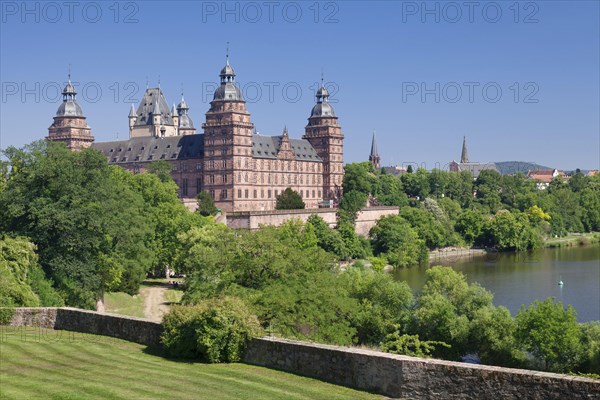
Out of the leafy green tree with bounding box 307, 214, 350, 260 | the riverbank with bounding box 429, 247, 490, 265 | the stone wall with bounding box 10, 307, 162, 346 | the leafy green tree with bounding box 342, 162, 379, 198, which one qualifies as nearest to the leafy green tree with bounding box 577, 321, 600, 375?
the stone wall with bounding box 10, 307, 162, 346

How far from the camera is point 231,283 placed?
111 ft

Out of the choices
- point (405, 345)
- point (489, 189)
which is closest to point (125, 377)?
point (405, 345)

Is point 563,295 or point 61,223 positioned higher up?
point 61,223

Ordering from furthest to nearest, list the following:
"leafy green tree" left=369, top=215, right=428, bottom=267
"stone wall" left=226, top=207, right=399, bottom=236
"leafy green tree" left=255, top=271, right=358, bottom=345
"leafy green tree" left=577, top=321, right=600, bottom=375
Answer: "leafy green tree" left=369, top=215, right=428, bottom=267
"stone wall" left=226, top=207, right=399, bottom=236
"leafy green tree" left=577, top=321, right=600, bottom=375
"leafy green tree" left=255, top=271, right=358, bottom=345

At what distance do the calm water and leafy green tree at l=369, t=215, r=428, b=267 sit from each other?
487 centimetres

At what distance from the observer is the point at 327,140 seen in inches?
4938

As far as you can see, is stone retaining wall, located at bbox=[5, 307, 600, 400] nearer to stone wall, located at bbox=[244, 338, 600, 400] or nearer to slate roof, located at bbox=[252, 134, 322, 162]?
stone wall, located at bbox=[244, 338, 600, 400]

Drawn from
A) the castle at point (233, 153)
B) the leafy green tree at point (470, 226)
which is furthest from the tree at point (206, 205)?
the leafy green tree at point (470, 226)

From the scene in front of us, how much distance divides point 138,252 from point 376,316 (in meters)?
16.5

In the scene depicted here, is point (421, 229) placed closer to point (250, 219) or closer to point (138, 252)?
point (250, 219)

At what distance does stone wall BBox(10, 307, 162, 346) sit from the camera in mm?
21688

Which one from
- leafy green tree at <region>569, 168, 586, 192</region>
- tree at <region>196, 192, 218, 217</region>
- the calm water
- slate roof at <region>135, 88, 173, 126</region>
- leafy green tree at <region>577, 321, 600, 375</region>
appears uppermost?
slate roof at <region>135, 88, 173, 126</region>

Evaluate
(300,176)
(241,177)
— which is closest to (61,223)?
(241,177)

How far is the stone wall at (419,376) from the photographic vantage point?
48.0ft
